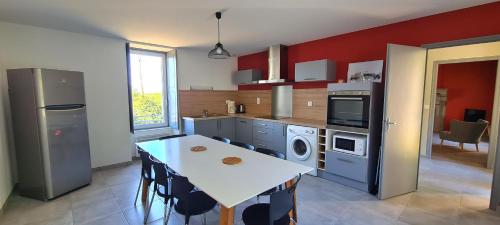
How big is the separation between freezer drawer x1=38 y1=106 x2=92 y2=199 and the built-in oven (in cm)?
348

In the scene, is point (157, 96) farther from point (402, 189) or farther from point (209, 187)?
point (402, 189)

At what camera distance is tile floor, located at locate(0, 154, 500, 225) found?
2.34 meters

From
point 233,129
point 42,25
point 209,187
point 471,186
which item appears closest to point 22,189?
point 42,25

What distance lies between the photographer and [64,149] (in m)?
2.91

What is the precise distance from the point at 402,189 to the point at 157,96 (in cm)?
448

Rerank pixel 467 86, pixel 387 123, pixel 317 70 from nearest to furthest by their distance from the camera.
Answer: pixel 387 123 < pixel 317 70 < pixel 467 86

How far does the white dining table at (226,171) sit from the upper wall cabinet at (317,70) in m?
1.94

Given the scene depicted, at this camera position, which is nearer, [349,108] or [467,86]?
[349,108]

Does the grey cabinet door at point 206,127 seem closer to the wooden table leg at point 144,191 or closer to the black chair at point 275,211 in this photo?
the wooden table leg at point 144,191

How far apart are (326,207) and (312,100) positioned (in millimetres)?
2040

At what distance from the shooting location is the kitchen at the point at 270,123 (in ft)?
7.91

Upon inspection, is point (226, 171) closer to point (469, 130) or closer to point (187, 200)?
point (187, 200)

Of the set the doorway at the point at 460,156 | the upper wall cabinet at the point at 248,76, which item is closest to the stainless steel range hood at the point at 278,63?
the upper wall cabinet at the point at 248,76

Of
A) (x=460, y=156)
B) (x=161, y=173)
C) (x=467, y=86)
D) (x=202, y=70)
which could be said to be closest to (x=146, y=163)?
(x=161, y=173)
